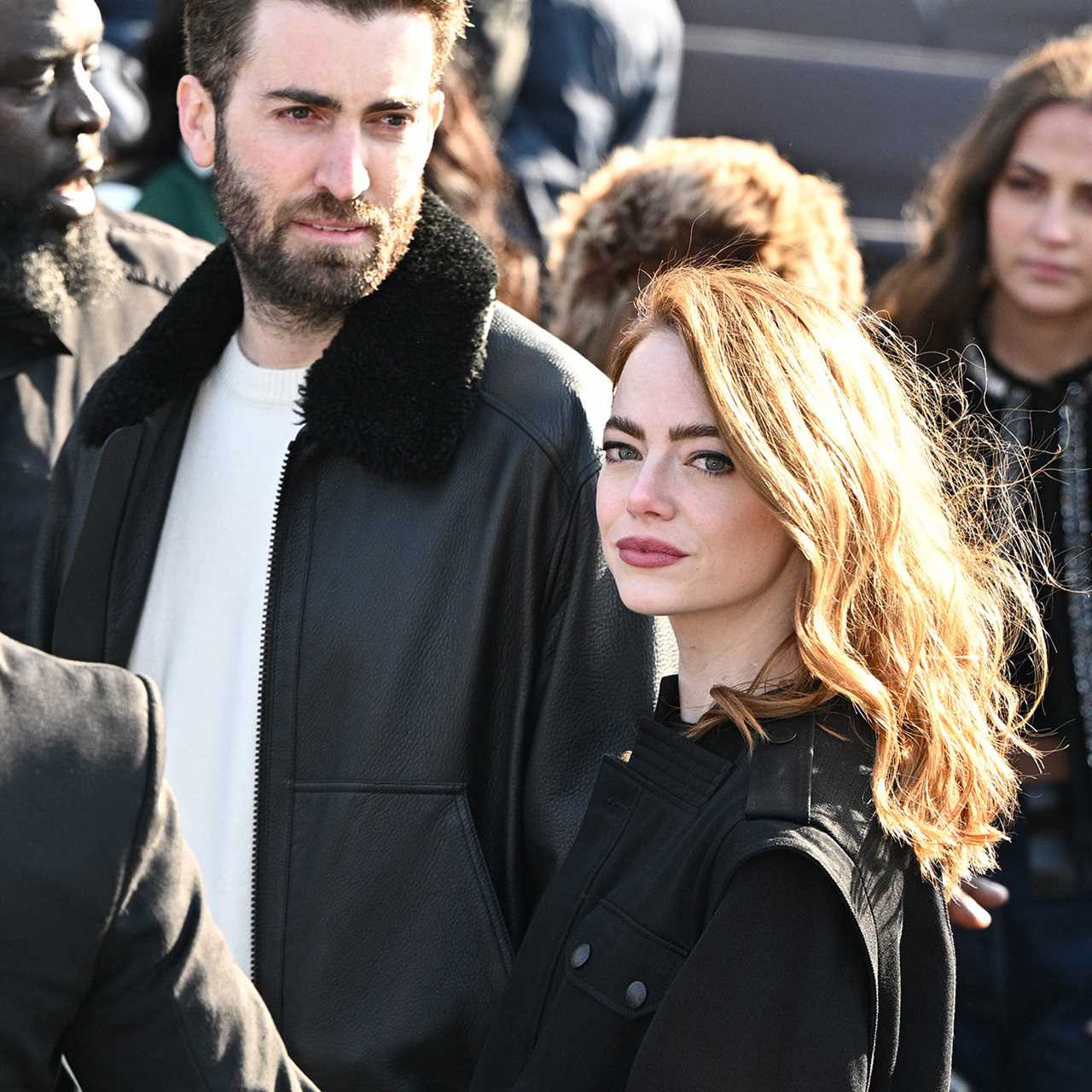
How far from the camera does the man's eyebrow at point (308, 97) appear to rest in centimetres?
238

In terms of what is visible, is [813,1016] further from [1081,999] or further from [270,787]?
[1081,999]

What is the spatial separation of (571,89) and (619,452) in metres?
2.90

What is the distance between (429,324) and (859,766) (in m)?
0.92

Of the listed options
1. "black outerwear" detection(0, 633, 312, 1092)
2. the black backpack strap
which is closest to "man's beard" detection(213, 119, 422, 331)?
the black backpack strap

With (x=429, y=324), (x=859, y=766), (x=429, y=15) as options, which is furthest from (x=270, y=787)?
(x=429, y=15)

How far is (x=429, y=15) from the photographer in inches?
95.7

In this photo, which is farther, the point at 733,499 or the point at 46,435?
the point at 46,435

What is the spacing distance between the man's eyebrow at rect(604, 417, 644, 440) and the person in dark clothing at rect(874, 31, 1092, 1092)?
3.73 ft

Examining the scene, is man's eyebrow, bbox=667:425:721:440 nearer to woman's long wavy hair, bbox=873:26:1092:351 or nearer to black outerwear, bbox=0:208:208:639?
black outerwear, bbox=0:208:208:639

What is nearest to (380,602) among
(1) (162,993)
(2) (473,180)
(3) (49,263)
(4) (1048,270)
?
(1) (162,993)

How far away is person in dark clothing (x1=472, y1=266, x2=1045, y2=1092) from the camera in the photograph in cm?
173

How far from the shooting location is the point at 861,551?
198 centimetres

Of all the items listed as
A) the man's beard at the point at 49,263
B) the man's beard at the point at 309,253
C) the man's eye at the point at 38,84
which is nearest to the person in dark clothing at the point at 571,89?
the man's beard at the point at 49,263

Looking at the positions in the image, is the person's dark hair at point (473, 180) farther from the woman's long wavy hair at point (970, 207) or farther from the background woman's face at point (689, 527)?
the background woman's face at point (689, 527)
